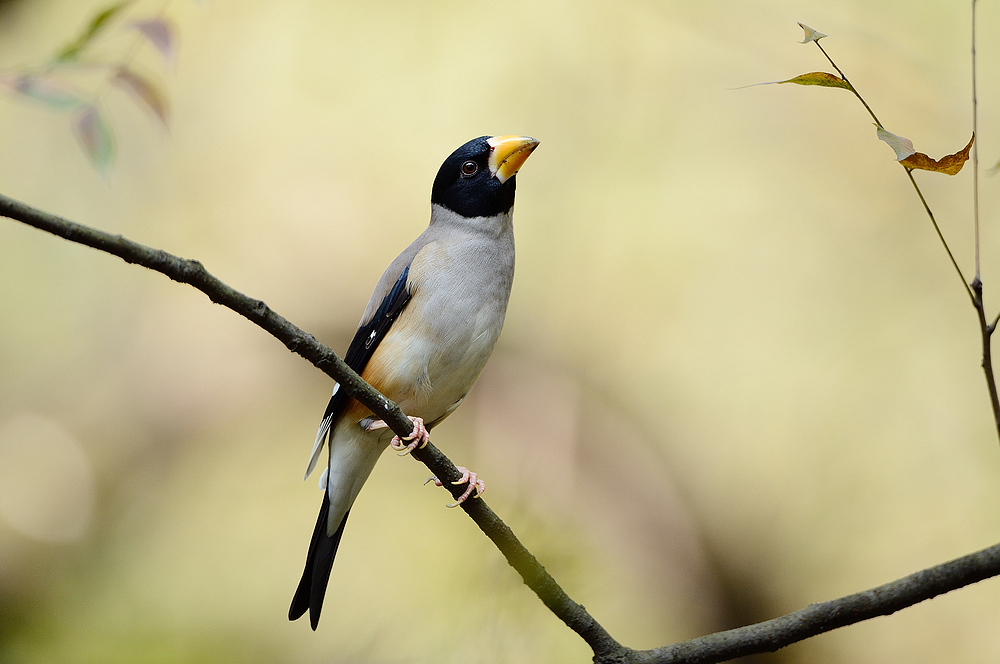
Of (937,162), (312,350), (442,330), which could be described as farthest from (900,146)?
(442,330)

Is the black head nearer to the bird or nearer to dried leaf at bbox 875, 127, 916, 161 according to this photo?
the bird

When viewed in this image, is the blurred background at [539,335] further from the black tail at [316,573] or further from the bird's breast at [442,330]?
the bird's breast at [442,330]

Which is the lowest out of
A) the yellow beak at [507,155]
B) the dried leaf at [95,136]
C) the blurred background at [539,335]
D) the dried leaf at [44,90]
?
the blurred background at [539,335]

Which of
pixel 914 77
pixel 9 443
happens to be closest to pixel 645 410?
pixel 914 77

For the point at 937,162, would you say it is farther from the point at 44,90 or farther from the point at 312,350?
the point at 44,90

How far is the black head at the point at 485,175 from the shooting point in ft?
7.79

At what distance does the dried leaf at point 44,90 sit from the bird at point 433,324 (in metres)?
1.00

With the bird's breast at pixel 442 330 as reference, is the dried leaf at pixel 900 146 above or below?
above

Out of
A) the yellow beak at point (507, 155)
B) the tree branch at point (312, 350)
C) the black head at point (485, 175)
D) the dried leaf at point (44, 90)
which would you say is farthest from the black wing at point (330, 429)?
the dried leaf at point (44, 90)

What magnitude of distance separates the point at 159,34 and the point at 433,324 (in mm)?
1091

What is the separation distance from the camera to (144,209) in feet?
14.4

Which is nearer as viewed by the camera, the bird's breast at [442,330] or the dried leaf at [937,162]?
the dried leaf at [937,162]

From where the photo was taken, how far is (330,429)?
8.04 ft

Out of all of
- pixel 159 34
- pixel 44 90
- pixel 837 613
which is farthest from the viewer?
pixel 159 34
